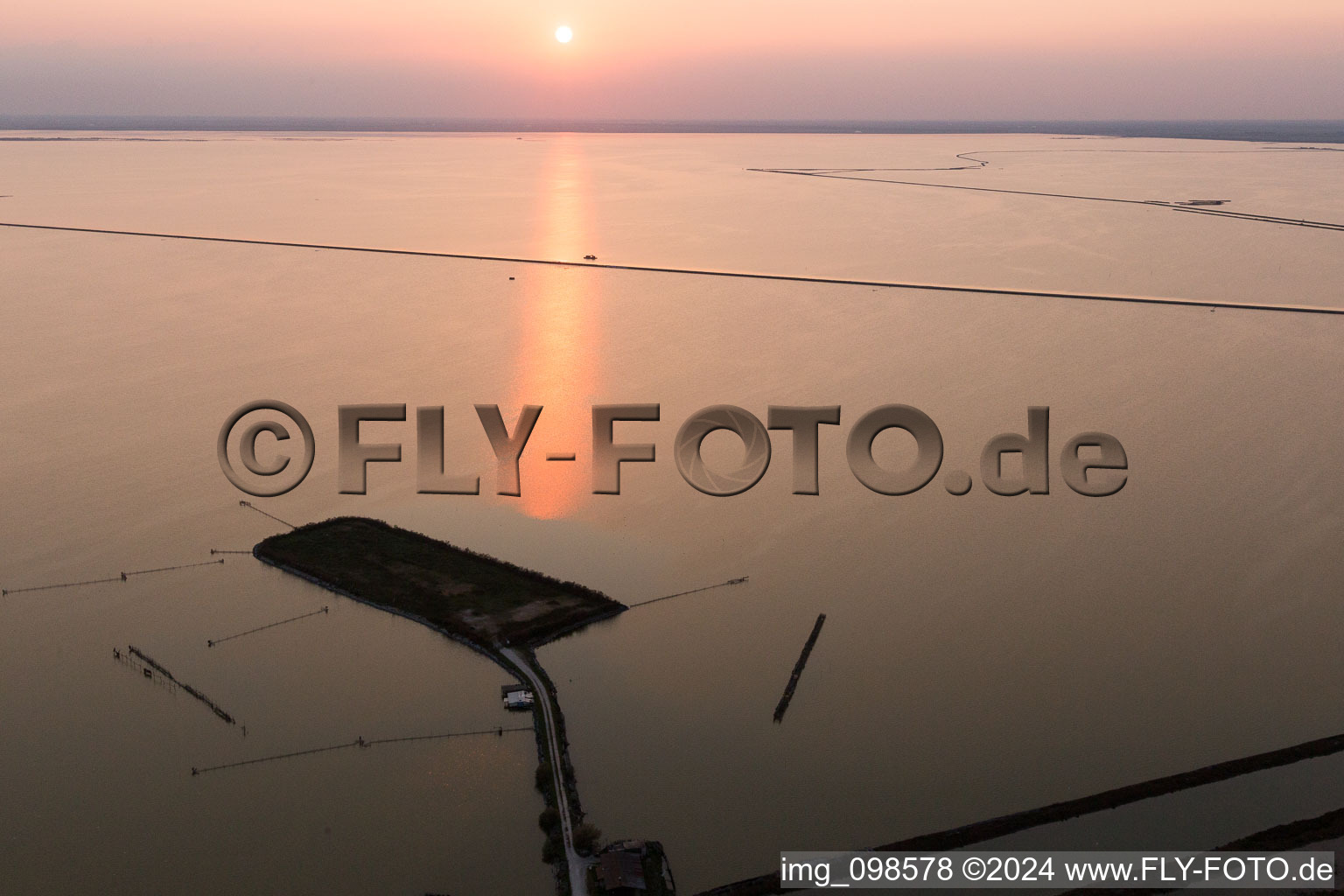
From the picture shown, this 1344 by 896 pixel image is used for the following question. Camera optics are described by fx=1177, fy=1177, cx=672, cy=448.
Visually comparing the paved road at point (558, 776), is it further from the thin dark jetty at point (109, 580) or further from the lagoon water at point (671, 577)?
the thin dark jetty at point (109, 580)

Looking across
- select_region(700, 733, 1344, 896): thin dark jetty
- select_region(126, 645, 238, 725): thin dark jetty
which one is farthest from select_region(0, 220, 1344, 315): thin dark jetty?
select_region(126, 645, 238, 725): thin dark jetty

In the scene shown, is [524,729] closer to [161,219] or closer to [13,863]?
[13,863]

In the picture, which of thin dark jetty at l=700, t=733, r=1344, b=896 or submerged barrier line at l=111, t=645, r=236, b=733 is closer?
thin dark jetty at l=700, t=733, r=1344, b=896

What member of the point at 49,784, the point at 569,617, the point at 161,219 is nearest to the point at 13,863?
the point at 49,784

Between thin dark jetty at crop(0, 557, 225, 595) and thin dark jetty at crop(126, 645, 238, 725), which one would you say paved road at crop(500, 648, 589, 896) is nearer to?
thin dark jetty at crop(126, 645, 238, 725)

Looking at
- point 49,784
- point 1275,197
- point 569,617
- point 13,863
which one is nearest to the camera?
point 13,863

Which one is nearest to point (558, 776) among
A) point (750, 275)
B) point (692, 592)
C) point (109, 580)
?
point (692, 592)
